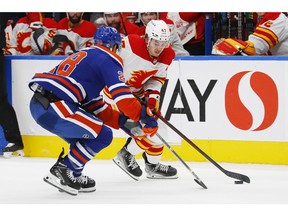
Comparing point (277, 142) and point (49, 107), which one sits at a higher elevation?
point (49, 107)

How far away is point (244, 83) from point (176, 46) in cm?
66

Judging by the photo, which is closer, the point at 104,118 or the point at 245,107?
the point at 104,118

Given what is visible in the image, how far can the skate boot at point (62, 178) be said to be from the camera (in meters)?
4.91

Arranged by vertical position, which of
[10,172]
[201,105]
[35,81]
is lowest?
[10,172]

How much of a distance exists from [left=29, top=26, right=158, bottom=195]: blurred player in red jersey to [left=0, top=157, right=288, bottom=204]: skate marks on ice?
217 millimetres

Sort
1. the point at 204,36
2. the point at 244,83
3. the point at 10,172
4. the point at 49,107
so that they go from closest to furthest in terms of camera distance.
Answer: the point at 49,107 < the point at 10,172 < the point at 244,83 < the point at 204,36

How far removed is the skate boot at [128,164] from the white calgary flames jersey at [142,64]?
1.48ft

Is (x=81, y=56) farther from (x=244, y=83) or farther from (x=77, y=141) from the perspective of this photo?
(x=244, y=83)

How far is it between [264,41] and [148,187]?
174 centimetres

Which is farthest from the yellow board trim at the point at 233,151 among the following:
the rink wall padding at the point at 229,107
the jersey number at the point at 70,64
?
the jersey number at the point at 70,64

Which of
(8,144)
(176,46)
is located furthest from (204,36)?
A: (8,144)

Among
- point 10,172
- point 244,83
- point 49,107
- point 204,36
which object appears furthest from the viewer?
point 204,36

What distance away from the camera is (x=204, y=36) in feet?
22.5

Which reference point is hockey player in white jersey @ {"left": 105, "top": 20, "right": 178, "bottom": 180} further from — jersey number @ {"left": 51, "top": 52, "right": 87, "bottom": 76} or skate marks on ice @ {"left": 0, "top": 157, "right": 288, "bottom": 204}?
jersey number @ {"left": 51, "top": 52, "right": 87, "bottom": 76}
